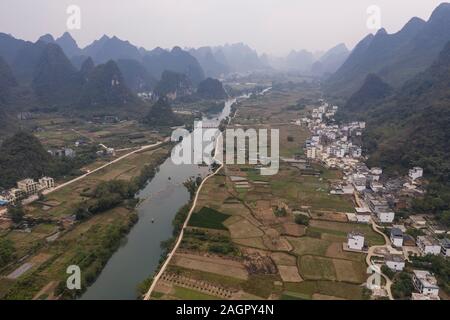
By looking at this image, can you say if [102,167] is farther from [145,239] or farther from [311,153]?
[311,153]

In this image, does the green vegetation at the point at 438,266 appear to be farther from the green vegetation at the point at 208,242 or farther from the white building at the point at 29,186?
the white building at the point at 29,186

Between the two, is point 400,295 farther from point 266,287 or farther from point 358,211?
point 358,211

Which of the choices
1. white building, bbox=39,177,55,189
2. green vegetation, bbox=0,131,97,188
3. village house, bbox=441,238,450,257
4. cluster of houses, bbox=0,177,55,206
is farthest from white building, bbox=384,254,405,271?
green vegetation, bbox=0,131,97,188

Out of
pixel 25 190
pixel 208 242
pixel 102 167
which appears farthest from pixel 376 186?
pixel 25 190

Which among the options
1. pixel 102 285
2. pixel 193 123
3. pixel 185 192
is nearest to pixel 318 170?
pixel 185 192

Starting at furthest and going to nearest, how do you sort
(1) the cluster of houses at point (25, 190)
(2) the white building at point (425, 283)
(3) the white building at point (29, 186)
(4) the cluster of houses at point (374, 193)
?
(3) the white building at point (29, 186), (1) the cluster of houses at point (25, 190), (4) the cluster of houses at point (374, 193), (2) the white building at point (425, 283)

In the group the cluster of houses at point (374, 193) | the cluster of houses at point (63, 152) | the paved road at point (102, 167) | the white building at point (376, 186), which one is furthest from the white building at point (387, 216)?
the cluster of houses at point (63, 152)
